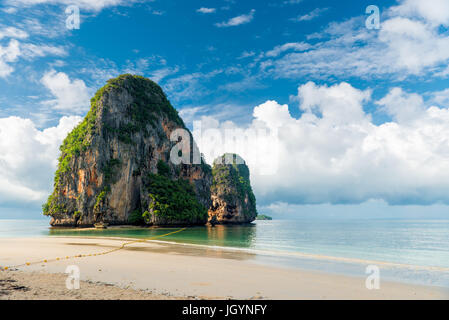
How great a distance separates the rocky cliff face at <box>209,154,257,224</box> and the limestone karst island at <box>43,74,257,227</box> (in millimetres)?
32274

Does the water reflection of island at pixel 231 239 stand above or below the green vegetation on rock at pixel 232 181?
below

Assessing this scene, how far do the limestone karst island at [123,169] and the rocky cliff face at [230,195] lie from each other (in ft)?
106

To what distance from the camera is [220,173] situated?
376 ft

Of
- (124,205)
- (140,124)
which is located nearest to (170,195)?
(124,205)

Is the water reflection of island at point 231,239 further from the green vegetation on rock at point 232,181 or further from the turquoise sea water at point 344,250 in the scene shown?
the green vegetation on rock at point 232,181

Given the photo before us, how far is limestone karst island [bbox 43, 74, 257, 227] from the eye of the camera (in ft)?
179

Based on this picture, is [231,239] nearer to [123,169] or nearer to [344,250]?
[344,250]

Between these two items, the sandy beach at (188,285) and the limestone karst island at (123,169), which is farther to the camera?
the limestone karst island at (123,169)

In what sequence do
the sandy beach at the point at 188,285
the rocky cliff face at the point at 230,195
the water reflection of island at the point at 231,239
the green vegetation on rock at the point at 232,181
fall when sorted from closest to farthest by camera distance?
the sandy beach at the point at 188,285 → the water reflection of island at the point at 231,239 → the rocky cliff face at the point at 230,195 → the green vegetation on rock at the point at 232,181

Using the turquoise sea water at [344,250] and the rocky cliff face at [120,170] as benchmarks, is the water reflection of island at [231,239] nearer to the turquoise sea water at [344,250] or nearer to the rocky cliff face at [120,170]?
the turquoise sea water at [344,250]

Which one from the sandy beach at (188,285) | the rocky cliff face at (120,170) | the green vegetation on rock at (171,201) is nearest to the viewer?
the sandy beach at (188,285)

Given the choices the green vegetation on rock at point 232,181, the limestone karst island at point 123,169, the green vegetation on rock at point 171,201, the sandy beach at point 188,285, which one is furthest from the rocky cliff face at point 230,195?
the sandy beach at point 188,285

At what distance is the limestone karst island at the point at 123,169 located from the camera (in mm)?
54594
